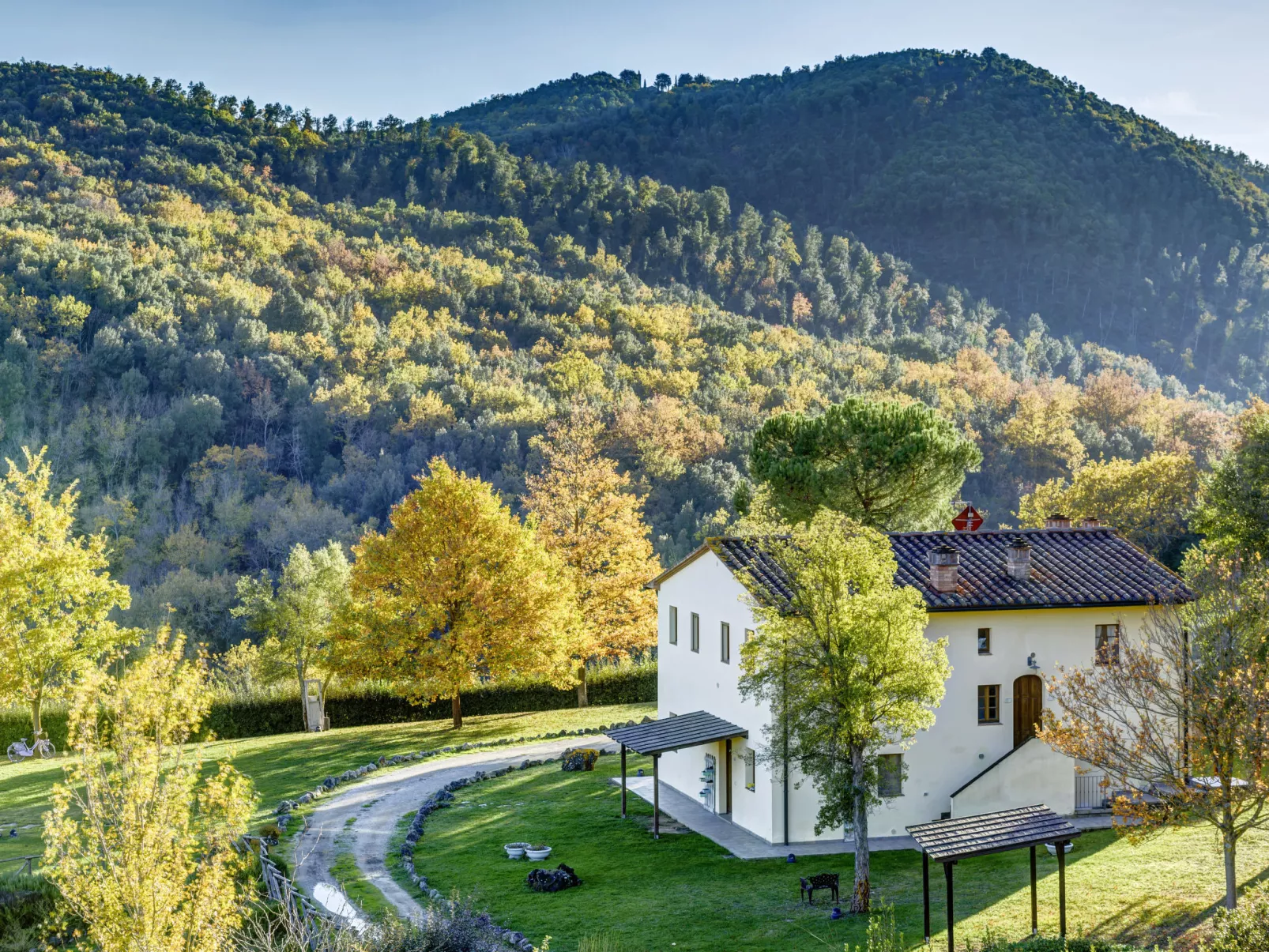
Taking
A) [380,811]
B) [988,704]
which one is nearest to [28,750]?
[380,811]

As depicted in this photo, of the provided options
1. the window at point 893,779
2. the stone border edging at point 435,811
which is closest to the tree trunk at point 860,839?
the window at point 893,779

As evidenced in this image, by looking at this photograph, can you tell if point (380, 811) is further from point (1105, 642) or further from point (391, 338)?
point (391, 338)

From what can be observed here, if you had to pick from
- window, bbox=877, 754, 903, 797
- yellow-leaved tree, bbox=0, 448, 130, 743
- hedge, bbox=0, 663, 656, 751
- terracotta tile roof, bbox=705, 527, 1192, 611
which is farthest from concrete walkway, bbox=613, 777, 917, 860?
yellow-leaved tree, bbox=0, 448, 130, 743

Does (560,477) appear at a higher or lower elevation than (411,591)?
higher

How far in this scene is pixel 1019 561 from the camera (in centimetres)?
2858

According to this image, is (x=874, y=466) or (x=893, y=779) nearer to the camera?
(x=893, y=779)

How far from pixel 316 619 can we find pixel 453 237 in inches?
3135

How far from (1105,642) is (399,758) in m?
22.4

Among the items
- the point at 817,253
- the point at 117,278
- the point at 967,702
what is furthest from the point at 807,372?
the point at 967,702

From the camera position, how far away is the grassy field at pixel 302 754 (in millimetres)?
30359

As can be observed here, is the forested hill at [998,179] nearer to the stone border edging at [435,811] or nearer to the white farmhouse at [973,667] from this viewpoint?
the white farmhouse at [973,667]

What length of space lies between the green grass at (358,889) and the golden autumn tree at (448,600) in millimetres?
13231

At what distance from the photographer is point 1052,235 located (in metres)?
139

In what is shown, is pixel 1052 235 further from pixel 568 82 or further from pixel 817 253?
pixel 568 82
